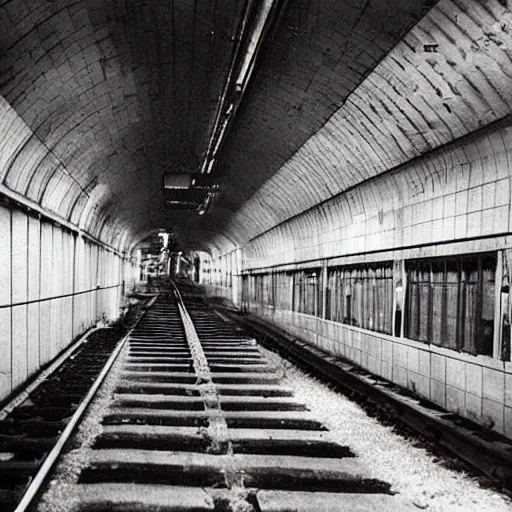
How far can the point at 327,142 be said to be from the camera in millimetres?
10312

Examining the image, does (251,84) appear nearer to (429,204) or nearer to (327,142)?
(327,142)

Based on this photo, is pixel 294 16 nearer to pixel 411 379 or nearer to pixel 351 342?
pixel 411 379

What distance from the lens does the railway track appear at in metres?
4.61

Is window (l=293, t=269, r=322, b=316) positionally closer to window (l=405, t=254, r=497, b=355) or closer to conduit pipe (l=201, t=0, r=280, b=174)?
conduit pipe (l=201, t=0, r=280, b=174)

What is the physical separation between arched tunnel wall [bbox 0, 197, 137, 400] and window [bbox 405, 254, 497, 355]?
6005 millimetres

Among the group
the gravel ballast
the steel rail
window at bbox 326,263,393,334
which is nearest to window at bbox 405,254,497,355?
window at bbox 326,263,393,334

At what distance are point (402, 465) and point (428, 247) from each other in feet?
12.4

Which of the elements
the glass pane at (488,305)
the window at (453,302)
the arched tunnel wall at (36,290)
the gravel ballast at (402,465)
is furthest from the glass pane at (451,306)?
the arched tunnel wall at (36,290)

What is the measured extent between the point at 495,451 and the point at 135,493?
3.45 metres

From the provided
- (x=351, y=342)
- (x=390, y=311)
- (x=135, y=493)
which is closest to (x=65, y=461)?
(x=135, y=493)

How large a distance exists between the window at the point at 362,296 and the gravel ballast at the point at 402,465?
2546mm

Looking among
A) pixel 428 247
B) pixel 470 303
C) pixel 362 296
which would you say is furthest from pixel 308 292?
pixel 470 303

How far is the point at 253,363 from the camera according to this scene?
39.8 ft

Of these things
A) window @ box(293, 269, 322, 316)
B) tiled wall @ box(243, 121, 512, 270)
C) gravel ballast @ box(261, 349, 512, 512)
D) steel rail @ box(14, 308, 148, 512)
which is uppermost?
tiled wall @ box(243, 121, 512, 270)
